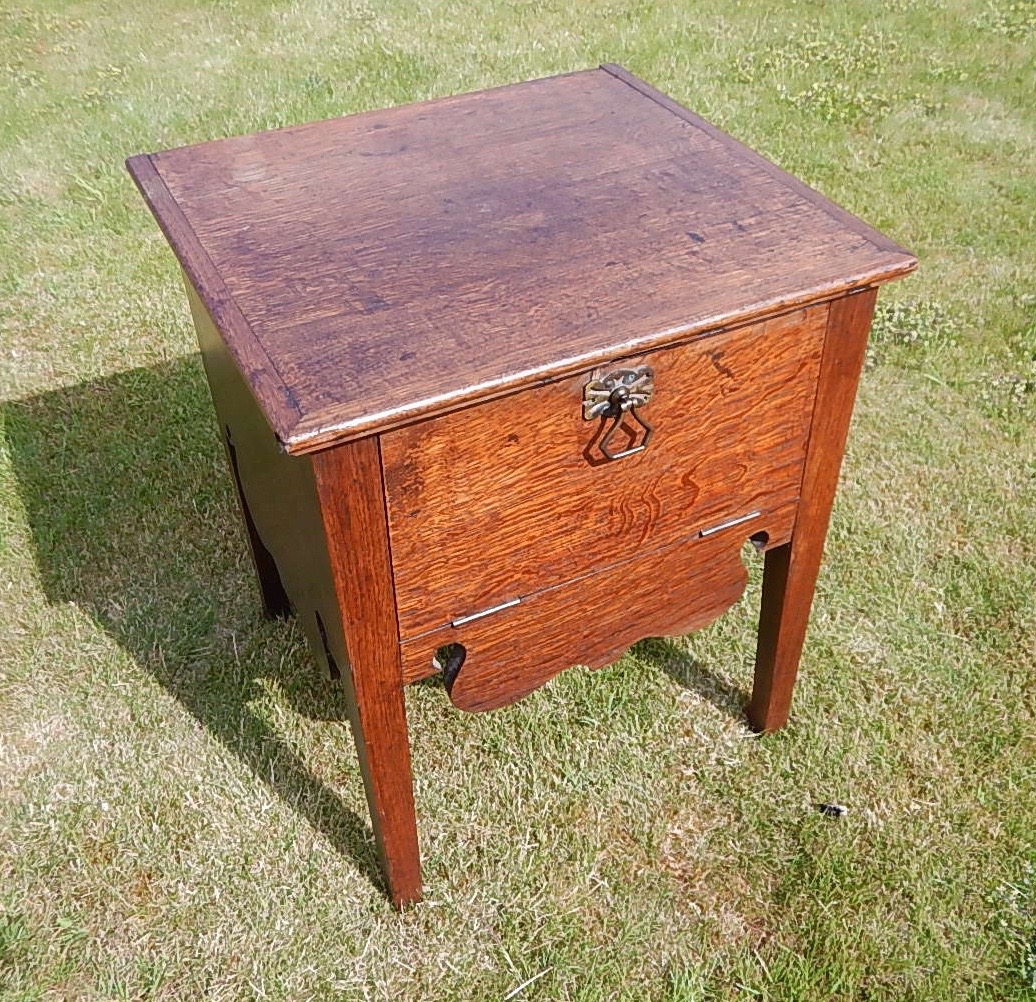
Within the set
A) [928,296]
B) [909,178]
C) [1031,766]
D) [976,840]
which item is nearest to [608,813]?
[976,840]

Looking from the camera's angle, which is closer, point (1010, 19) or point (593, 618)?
point (593, 618)

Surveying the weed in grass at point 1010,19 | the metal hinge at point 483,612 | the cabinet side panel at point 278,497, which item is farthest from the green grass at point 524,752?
the weed in grass at point 1010,19

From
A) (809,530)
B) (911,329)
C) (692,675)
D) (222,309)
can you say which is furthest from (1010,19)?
(222,309)

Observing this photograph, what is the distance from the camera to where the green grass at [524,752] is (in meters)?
1.86

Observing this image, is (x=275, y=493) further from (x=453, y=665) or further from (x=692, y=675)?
(x=692, y=675)

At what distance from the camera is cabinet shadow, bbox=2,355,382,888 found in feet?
7.32

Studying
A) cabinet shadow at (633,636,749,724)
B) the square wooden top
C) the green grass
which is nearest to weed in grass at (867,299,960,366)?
the green grass

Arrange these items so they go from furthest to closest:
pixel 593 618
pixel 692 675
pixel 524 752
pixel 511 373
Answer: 1. pixel 692 675
2. pixel 524 752
3. pixel 593 618
4. pixel 511 373

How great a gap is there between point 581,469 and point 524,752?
88 centimetres

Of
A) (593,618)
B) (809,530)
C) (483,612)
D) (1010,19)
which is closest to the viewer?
(483,612)

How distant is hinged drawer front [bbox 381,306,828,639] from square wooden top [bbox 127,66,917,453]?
0.06 metres

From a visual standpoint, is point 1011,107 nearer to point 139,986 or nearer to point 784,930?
point 784,930

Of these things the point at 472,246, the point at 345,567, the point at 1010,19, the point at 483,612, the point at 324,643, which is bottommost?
the point at 1010,19

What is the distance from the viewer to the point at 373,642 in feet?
4.89
